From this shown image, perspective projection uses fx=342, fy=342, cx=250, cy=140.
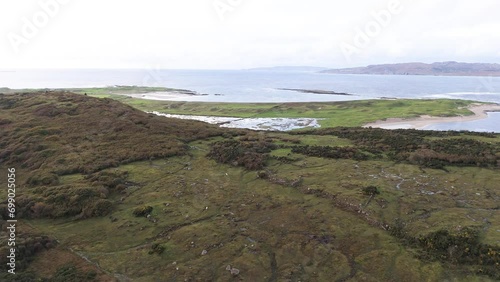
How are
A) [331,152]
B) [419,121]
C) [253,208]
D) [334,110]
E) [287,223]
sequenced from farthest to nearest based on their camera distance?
1. [334,110]
2. [419,121]
3. [331,152]
4. [253,208]
5. [287,223]

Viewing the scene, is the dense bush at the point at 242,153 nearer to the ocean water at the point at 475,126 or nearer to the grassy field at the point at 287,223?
the grassy field at the point at 287,223

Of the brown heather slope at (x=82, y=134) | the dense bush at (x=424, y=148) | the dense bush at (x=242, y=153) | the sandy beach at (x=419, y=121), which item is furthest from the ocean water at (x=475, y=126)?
the brown heather slope at (x=82, y=134)

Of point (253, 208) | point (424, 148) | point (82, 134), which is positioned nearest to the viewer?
→ point (253, 208)

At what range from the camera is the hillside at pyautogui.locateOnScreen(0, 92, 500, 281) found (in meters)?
22.3

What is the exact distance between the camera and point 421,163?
127ft

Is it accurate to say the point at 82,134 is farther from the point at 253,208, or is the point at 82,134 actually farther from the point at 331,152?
the point at 331,152

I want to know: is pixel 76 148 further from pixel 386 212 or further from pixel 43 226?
pixel 386 212

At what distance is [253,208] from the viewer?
30.4 metres

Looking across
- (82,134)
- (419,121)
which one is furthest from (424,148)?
(419,121)

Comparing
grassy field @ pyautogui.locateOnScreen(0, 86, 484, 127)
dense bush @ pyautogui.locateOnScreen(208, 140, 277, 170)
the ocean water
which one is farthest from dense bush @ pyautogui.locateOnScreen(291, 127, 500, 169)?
grassy field @ pyautogui.locateOnScreen(0, 86, 484, 127)

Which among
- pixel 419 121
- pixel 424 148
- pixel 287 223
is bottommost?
pixel 287 223

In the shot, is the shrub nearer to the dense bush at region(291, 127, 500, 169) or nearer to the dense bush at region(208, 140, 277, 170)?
the dense bush at region(208, 140, 277, 170)

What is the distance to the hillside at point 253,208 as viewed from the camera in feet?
73.3

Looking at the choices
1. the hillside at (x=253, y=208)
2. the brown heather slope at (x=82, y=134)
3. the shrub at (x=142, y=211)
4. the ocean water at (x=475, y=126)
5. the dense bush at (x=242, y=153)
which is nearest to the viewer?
the hillside at (x=253, y=208)
